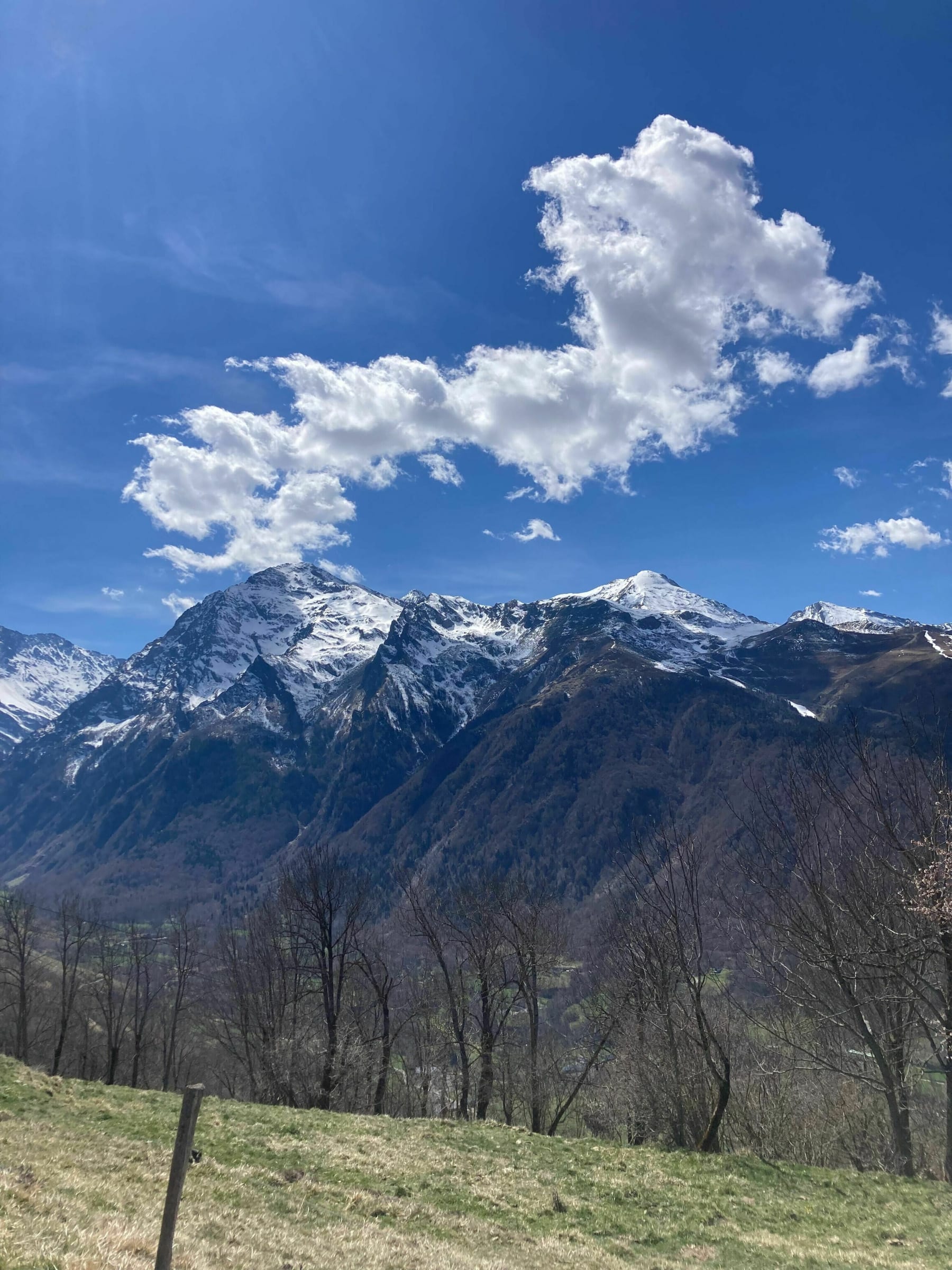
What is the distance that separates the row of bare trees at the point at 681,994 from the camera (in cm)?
2756

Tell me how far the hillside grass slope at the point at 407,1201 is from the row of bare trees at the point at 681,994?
5.98m

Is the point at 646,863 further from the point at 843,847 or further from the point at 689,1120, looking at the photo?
the point at 689,1120

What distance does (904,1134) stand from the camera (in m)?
29.4

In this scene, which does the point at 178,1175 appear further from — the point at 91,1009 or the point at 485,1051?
the point at 91,1009

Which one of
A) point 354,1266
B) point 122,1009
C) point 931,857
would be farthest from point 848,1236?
point 122,1009

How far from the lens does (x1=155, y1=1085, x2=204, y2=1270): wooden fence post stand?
9.29m

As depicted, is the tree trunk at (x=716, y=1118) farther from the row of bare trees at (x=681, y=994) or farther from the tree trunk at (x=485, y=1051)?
the tree trunk at (x=485, y=1051)

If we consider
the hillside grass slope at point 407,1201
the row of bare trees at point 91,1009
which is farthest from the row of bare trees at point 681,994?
the hillside grass slope at point 407,1201

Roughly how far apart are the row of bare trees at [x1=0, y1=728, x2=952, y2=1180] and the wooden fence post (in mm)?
19175

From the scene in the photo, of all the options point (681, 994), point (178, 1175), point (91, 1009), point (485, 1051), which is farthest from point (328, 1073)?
point (91, 1009)

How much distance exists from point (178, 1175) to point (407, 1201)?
46.8ft

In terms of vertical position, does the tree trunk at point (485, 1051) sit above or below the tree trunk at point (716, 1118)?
below

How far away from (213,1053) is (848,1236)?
106 meters

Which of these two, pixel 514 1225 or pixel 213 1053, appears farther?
pixel 213 1053
